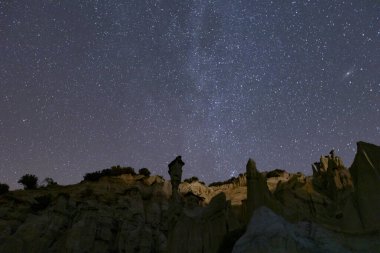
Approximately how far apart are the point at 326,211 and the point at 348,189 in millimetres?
2513

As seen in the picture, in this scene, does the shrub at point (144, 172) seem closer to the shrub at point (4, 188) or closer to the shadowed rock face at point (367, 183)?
the shrub at point (4, 188)

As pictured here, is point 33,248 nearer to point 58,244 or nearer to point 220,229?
point 58,244

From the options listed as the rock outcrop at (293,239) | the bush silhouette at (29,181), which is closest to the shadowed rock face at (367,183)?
the rock outcrop at (293,239)

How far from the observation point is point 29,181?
5788 centimetres

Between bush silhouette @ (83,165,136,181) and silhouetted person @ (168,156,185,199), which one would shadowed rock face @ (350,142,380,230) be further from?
bush silhouette @ (83,165,136,181)

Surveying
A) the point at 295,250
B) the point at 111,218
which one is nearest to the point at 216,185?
the point at 111,218

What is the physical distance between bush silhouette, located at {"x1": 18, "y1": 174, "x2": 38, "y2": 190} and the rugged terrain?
425cm

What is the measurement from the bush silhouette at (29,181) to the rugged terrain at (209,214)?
4246mm

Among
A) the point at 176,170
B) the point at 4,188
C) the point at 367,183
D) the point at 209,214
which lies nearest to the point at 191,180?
the point at 4,188

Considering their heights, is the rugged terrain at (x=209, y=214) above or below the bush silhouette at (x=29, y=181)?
below

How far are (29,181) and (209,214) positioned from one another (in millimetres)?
41231

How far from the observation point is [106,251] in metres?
40.1

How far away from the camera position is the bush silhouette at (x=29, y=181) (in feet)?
189

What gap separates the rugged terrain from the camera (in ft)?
53.5
